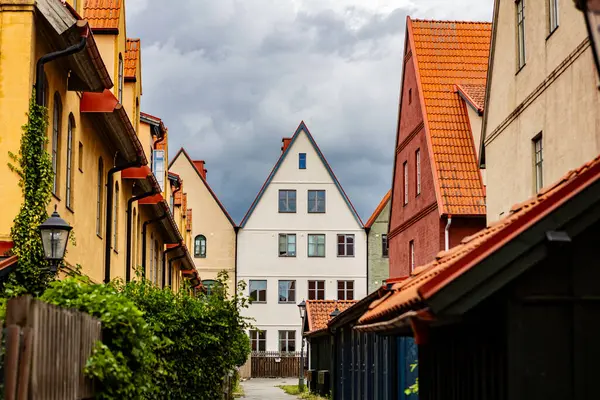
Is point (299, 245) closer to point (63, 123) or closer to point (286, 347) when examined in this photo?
point (286, 347)

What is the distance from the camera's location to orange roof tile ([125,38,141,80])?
25562 millimetres

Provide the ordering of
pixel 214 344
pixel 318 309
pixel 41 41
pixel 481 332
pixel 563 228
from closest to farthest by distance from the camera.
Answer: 1. pixel 563 228
2. pixel 481 332
3. pixel 41 41
4. pixel 214 344
5. pixel 318 309

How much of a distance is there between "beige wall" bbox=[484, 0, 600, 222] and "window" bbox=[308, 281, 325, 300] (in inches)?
1571

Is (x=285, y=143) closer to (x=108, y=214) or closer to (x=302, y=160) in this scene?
(x=302, y=160)

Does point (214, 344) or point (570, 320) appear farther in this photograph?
point (214, 344)

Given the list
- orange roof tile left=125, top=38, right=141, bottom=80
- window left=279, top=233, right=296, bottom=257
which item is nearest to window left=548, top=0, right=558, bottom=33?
orange roof tile left=125, top=38, right=141, bottom=80

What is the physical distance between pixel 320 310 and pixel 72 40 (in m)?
27.4

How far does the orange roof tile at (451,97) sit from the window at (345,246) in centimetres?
3105

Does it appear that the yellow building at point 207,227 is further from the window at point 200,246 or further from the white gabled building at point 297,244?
the white gabled building at point 297,244

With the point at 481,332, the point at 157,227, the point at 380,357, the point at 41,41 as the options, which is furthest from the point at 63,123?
the point at 157,227

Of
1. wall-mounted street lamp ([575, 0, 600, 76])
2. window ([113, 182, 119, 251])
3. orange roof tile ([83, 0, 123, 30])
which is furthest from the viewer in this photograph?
window ([113, 182, 119, 251])

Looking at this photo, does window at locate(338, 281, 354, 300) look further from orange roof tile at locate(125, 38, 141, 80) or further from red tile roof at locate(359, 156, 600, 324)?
red tile roof at locate(359, 156, 600, 324)

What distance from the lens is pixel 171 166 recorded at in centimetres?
6072

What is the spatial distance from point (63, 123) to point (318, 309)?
84.7ft
